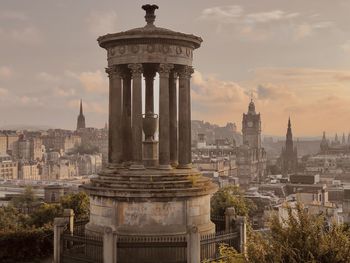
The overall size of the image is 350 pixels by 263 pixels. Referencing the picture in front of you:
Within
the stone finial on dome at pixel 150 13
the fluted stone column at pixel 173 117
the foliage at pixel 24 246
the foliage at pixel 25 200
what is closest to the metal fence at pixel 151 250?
the fluted stone column at pixel 173 117

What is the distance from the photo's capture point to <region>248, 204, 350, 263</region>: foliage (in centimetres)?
1330

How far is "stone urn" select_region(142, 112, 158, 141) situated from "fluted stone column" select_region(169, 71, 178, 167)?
0.87 metres

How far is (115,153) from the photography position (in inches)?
950

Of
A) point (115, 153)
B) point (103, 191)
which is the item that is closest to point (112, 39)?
point (115, 153)

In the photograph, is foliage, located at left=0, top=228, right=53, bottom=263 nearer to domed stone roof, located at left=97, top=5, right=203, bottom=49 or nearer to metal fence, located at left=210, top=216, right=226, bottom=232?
metal fence, located at left=210, top=216, right=226, bottom=232

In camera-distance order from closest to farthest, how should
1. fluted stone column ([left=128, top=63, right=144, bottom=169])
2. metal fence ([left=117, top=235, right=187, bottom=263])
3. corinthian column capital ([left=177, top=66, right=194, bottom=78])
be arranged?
metal fence ([left=117, top=235, right=187, bottom=263]) → fluted stone column ([left=128, top=63, right=144, bottom=169]) → corinthian column capital ([left=177, top=66, right=194, bottom=78])

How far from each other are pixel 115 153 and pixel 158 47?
201 inches

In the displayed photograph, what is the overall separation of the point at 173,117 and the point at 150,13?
4871 mm

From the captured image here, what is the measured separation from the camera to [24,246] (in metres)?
31.2

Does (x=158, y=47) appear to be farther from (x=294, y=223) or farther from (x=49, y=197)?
(x=49, y=197)

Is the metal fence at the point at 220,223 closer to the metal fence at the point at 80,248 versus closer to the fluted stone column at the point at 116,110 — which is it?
the fluted stone column at the point at 116,110

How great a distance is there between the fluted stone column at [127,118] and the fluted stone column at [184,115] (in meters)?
2.36

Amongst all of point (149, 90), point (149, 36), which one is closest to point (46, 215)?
point (149, 90)

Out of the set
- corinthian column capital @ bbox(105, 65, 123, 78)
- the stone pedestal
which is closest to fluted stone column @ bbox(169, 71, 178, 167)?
the stone pedestal
